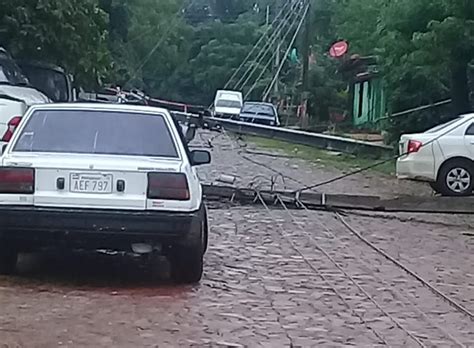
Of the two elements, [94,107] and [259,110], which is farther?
[259,110]

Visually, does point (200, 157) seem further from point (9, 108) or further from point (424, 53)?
point (424, 53)

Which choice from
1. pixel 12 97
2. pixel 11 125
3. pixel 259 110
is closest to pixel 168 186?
pixel 11 125

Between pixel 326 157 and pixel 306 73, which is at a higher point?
pixel 306 73

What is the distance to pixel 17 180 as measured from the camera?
29.9 feet

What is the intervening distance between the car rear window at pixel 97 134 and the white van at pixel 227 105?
152 feet

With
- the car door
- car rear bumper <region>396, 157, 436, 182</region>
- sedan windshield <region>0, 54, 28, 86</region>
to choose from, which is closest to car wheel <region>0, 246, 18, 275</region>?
sedan windshield <region>0, 54, 28, 86</region>

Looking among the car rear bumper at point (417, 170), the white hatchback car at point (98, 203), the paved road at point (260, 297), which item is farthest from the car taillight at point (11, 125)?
the car rear bumper at point (417, 170)

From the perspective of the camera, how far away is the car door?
19.8 metres

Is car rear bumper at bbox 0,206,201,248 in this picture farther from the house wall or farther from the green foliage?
the house wall

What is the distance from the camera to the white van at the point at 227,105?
57.4 meters

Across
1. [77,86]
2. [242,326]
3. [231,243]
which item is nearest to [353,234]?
[231,243]

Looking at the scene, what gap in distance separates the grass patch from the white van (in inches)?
582

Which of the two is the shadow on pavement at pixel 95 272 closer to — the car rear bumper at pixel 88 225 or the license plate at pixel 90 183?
the car rear bumper at pixel 88 225

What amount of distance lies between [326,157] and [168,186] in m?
24.0
